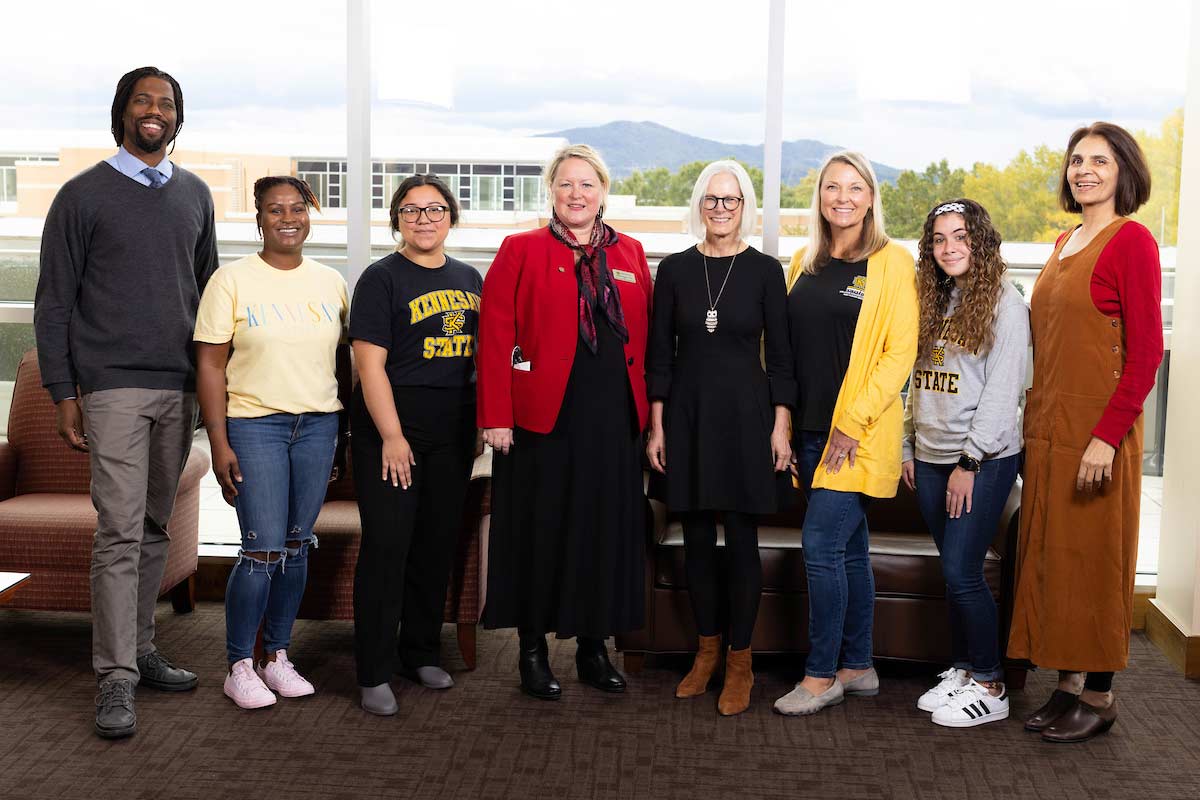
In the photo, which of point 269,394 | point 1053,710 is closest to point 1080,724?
point 1053,710

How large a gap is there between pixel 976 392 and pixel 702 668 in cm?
115

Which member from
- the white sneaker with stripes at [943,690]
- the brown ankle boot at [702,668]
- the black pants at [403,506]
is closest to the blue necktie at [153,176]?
the black pants at [403,506]

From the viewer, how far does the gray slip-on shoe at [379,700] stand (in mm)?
3268

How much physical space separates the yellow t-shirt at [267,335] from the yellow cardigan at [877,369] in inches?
58.2

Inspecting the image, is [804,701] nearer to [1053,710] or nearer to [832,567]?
[832,567]

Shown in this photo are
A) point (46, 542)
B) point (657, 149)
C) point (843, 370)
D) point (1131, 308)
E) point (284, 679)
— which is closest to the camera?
point (1131, 308)

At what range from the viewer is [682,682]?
3447 mm

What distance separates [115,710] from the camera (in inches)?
122

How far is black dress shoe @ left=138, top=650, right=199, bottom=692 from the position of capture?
3398 millimetres

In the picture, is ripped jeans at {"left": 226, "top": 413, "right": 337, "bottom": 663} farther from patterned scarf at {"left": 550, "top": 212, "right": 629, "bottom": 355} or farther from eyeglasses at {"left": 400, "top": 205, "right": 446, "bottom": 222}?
patterned scarf at {"left": 550, "top": 212, "right": 629, "bottom": 355}

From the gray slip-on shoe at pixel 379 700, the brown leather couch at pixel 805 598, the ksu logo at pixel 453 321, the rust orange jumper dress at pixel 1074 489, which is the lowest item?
the gray slip-on shoe at pixel 379 700

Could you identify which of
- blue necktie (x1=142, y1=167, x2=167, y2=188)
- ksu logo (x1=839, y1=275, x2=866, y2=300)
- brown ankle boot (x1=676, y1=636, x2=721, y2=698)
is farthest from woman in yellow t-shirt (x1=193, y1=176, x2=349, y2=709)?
ksu logo (x1=839, y1=275, x2=866, y2=300)

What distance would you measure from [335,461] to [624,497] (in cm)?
91

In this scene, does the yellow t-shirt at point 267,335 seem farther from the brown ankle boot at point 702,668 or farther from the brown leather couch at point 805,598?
the brown ankle boot at point 702,668
